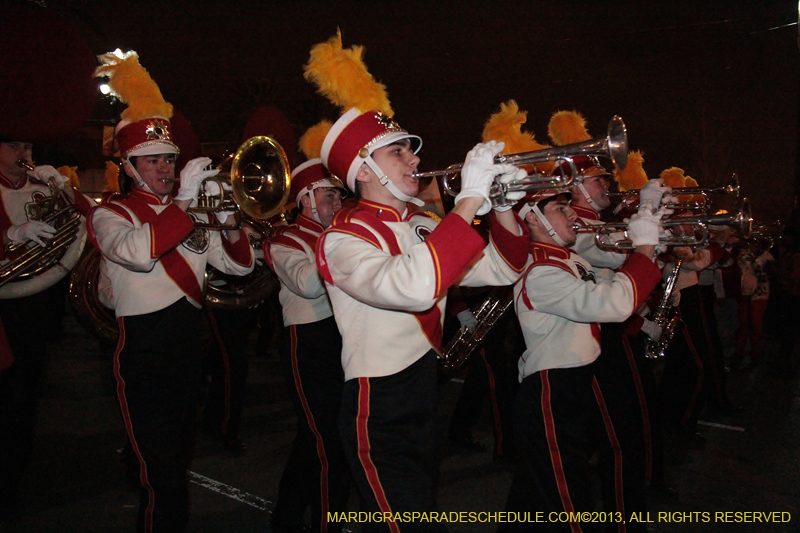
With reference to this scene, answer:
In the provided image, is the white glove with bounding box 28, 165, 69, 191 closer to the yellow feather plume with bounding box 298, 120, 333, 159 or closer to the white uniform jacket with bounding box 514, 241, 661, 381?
the yellow feather plume with bounding box 298, 120, 333, 159

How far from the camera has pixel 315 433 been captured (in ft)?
11.5

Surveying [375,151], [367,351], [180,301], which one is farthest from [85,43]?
[367,351]

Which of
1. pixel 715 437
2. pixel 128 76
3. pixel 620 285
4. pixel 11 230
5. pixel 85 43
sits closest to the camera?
pixel 620 285

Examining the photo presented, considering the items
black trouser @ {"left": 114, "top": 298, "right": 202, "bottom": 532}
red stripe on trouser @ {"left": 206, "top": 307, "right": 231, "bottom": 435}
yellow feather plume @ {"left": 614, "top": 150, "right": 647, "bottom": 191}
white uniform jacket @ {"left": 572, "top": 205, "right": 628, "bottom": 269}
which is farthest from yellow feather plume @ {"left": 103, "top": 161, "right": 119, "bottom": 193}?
yellow feather plume @ {"left": 614, "top": 150, "right": 647, "bottom": 191}

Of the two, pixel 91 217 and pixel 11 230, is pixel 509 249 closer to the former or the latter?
pixel 91 217

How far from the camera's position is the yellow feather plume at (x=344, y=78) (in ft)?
8.80

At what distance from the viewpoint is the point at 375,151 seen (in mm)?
2594

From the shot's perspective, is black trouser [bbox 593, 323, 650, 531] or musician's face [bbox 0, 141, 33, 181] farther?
musician's face [bbox 0, 141, 33, 181]

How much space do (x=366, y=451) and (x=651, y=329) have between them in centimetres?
296

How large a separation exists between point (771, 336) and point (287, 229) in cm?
1082

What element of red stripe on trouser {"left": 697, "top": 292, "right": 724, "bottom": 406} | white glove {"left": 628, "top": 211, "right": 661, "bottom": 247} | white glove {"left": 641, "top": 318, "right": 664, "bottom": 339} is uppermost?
white glove {"left": 628, "top": 211, "right": 661, "bottom": 247}

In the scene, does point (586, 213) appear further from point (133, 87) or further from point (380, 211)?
point (133, 87)

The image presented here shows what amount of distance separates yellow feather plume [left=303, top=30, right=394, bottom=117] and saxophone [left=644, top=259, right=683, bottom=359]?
290 cm

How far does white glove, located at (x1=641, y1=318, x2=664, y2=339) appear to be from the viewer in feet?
15.1
